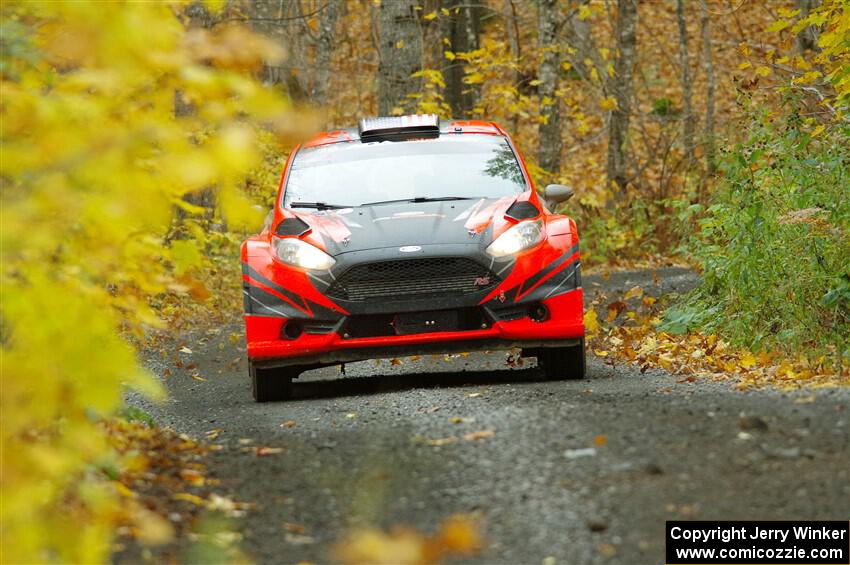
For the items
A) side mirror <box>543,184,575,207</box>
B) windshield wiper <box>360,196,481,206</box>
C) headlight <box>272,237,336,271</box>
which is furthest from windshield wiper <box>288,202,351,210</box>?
side mirror <box>543,184,575,207</box>

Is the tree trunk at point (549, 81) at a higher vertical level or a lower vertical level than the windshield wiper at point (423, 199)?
higher

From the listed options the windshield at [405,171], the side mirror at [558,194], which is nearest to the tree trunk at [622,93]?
the windshield at [405,171]

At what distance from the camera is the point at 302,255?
339 inches

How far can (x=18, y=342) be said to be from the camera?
443 cm

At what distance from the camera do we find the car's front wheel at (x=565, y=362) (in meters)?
8.84

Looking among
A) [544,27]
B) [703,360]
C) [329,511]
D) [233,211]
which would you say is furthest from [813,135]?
[544,27]

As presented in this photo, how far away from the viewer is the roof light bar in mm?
10297

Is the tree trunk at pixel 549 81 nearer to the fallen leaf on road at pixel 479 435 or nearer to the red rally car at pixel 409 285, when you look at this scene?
the red rally car at pixel 409 285

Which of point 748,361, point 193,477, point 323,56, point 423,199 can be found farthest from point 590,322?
point 323,56

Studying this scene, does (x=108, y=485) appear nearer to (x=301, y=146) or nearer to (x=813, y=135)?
(x=301, y=146)

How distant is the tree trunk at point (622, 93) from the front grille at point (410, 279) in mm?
13545

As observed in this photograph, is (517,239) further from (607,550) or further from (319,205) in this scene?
(607,550)

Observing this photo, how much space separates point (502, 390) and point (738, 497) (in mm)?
3143

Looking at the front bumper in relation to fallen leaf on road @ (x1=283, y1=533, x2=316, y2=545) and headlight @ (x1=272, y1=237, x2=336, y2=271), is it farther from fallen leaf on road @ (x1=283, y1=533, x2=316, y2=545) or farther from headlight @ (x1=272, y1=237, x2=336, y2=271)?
fallen leaf on road @ (x1=283, y1=533, x2=316, y2=545)
